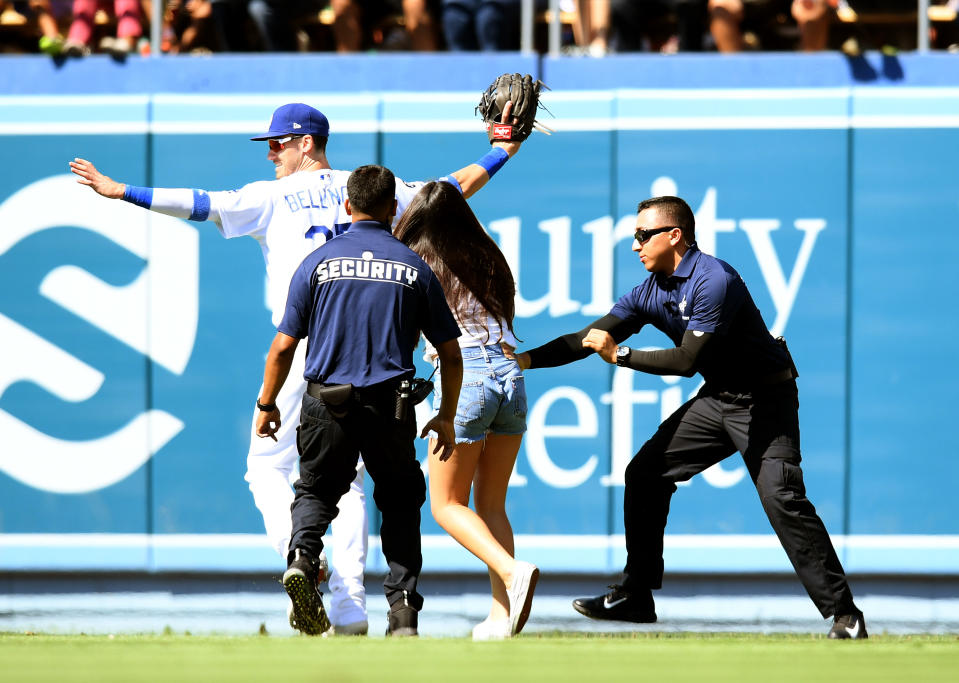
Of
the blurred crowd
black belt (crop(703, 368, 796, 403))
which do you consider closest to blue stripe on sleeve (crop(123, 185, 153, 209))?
the blurred crowd

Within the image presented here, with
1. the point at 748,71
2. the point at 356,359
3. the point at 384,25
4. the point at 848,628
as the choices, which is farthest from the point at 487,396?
the point at 384,25

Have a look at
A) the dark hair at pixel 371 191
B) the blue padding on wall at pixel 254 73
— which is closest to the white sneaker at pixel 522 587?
the dark hair at pixel 371 191

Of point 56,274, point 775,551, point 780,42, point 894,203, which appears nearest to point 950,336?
point 894,203

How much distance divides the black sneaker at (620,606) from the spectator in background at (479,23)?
3.67 meters

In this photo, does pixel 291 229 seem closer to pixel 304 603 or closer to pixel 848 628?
pixel 304 603

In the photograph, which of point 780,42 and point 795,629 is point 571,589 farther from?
point 780,42

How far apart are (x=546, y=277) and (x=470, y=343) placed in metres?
2.22

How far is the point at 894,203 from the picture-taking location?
7.21m

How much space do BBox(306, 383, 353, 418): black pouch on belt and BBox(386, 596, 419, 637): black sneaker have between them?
2.85 feet

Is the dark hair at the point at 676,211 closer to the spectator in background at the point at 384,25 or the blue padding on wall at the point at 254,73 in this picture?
the blue padding on wall at the point at 254,73

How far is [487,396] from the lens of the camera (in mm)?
5109

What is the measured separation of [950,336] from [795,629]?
6.37 feet

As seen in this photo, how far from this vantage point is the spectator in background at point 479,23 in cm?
758

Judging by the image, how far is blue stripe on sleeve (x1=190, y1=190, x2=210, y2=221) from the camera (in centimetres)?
538
